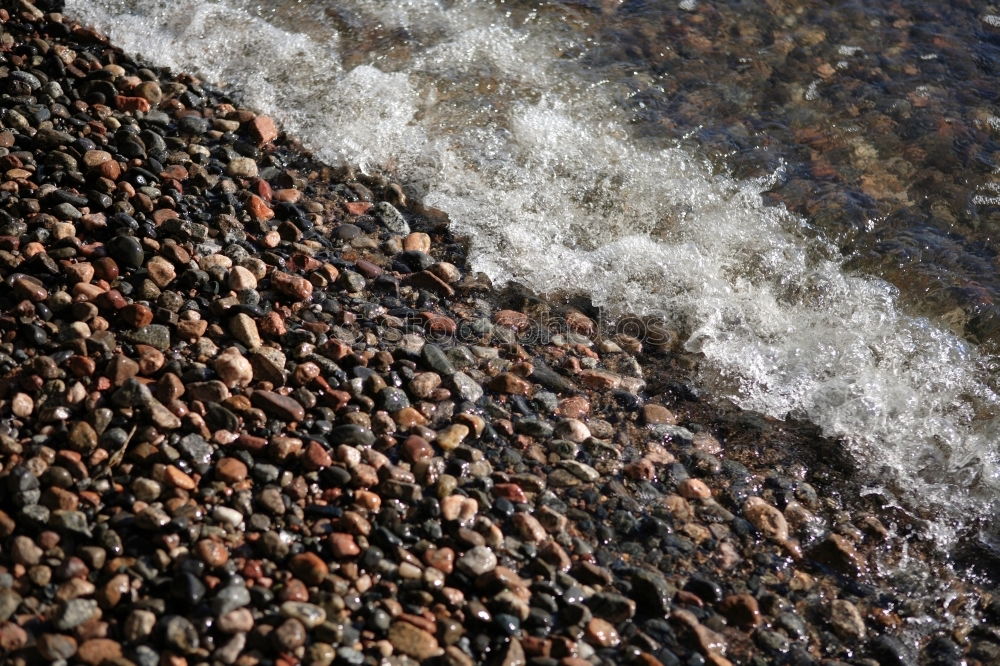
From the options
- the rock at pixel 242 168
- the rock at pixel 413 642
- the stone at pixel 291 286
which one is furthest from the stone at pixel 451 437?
the rock at pixel 242 168

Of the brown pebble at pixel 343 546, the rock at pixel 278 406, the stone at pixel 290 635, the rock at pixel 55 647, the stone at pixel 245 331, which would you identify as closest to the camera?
the rock at pixel 55 647

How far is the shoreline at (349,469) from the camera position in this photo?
2654 mm

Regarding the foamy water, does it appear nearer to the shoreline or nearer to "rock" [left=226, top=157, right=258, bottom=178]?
the shoreline

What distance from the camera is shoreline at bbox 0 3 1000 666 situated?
2.65m

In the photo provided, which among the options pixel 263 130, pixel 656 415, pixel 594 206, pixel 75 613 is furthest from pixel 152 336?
pixel 594 206

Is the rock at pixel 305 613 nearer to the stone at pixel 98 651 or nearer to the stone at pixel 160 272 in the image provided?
the stone at pixel 98 651

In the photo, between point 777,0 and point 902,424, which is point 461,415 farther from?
point 777,0

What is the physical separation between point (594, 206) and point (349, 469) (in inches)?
89.5

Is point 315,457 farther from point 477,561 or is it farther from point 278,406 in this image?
point 477,561

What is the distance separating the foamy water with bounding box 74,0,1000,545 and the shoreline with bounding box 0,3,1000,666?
0.95 feet

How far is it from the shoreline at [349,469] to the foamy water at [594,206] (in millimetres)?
289

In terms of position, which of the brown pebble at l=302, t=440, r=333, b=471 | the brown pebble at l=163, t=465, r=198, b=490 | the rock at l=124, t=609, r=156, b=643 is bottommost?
the rock at l=124, t=609, r=156, b=643

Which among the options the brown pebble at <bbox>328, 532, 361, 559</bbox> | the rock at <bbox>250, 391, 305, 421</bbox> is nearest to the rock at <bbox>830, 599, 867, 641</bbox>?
the brown pebble at <bbox>328, 532, 361, 559</bbox>

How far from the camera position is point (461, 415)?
344 centimetres
